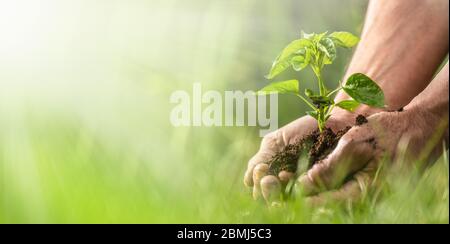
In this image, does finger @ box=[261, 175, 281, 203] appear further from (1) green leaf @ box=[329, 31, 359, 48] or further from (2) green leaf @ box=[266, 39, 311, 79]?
(1) green leaf @ box=[329, 31, 359, 48]

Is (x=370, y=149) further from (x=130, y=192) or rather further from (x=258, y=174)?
(x=130, y=192)

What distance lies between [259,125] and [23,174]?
137 centimetres

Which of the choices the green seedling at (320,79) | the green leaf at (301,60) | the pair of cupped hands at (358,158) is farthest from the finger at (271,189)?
the green leaf at (301,60)

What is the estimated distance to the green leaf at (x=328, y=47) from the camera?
5.49 ft

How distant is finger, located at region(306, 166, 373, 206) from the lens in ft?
5.00

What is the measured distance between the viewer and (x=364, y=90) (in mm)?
1616

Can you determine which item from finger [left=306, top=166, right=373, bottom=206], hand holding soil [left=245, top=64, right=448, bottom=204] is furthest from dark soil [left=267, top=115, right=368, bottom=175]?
finger [left=306, top=166, right=373, bottom=206]

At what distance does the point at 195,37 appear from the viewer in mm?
2584

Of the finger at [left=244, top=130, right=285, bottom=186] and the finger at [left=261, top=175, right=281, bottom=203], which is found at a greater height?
the finger at [left=244, top=130, right=285, bottom=186]

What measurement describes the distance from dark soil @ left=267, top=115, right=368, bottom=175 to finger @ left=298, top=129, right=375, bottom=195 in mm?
75

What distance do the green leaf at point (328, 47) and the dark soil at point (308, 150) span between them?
166 mm
